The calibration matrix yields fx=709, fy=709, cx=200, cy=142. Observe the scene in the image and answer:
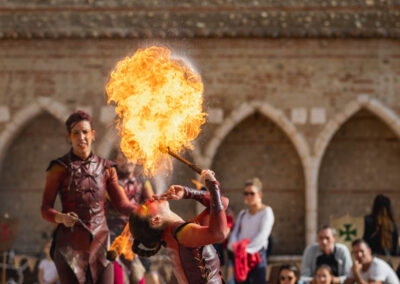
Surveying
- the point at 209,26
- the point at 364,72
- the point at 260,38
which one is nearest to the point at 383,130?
the point at 364,72

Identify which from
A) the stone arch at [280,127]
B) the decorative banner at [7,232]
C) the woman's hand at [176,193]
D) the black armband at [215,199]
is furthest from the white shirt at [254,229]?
the stone arch at [280,127]

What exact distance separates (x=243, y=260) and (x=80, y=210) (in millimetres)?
2818

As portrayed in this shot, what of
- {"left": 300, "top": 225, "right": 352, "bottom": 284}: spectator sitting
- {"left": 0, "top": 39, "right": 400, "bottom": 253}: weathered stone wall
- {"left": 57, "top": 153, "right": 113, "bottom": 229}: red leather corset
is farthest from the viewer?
{"left": 0, "top": 39, "right": 400, "bottom": 253}: weathered stone wall

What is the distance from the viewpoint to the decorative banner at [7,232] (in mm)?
11453

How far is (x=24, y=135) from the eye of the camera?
15.3 m

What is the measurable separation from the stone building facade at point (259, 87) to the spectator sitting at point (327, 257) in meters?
6.40

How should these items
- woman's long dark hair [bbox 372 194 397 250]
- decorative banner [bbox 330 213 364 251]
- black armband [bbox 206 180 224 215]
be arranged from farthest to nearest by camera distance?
decorative banner [bbox 330 213 364 251], woman's long dark hair [bbox 372 194 397 250], black armband [bbox 206 180 224 215]

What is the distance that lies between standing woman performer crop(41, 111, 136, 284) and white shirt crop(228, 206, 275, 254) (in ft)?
8.70

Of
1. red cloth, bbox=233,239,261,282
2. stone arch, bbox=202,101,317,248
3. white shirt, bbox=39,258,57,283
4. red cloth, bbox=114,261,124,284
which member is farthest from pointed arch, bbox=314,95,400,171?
red cloth, bbox=114,261,124,284

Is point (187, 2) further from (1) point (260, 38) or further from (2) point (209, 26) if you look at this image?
(1) point (260, 38)

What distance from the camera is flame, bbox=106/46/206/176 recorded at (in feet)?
13.2

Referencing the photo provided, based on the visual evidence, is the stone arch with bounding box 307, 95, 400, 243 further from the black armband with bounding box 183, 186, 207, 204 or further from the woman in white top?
the black armband with bounding box 183, 186, 207, 204

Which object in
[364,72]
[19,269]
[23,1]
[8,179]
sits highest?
[23,1]

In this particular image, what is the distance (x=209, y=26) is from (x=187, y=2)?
2.48 feet
